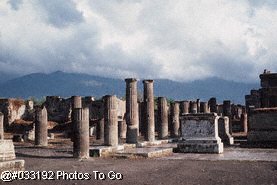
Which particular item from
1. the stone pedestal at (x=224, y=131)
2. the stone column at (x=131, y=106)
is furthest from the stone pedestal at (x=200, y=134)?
the stone pedestal at (x=224, y=131)

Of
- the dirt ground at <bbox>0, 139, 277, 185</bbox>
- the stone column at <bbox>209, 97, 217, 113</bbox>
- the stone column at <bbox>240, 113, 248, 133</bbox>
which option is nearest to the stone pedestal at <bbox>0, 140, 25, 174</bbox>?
the dirt ground at <bbox>0, 139, 277, 185</bbox>

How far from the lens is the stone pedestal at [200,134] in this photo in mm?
18672

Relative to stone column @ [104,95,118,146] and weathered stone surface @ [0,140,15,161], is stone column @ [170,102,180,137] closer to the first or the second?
stone column @ [104,95,118,146]

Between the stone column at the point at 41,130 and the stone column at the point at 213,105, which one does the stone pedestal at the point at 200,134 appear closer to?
the stone column at the point at 41,130

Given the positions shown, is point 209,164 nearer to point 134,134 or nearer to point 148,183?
point 148,183

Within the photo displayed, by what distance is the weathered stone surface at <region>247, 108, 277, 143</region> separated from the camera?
24.0 metres

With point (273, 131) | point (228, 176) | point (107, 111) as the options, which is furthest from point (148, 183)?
point (273, 131)

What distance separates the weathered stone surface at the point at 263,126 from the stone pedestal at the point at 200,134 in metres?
6.30

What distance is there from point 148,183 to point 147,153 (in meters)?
6.77

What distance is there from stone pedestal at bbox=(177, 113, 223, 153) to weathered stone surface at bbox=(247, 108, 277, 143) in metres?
6.30

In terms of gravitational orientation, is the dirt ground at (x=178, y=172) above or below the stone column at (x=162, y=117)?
below

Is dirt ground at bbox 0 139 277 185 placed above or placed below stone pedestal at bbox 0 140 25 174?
below

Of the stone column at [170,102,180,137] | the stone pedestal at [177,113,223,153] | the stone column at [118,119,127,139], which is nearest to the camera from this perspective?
the stone pedestal at [177,113,223,153]

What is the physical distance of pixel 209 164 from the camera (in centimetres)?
1393
